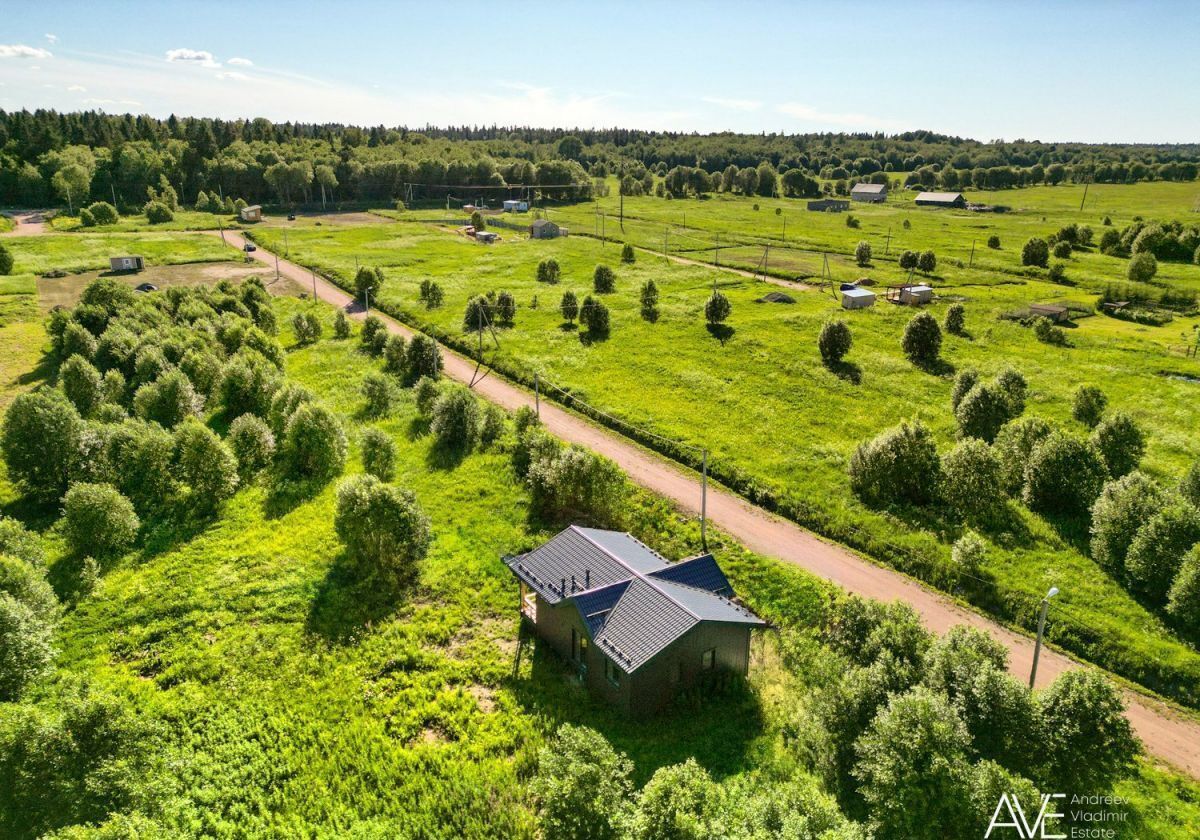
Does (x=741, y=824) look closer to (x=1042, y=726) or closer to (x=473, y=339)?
(x=1042, y=726)

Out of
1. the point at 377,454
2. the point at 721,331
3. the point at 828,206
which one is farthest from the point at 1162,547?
the point at 828,206

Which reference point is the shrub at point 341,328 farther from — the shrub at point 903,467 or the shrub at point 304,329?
the shrub at point 903,467

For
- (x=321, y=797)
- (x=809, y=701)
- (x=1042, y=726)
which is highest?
(x=1042, y=726)

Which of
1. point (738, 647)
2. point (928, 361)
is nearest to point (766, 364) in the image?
point (928, 361)

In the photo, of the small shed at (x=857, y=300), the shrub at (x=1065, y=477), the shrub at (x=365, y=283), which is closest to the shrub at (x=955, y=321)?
the small shed at (x=857, y=300)

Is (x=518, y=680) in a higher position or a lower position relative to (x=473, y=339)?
lower

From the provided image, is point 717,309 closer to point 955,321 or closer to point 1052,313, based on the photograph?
point 955,321
